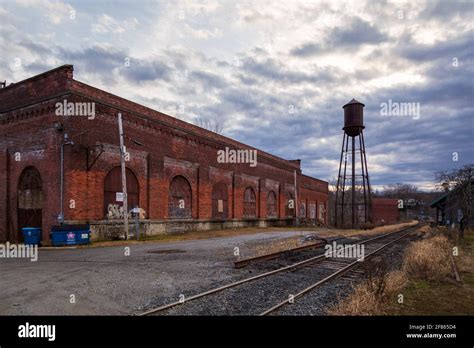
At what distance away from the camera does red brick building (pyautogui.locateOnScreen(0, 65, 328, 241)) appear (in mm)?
18312

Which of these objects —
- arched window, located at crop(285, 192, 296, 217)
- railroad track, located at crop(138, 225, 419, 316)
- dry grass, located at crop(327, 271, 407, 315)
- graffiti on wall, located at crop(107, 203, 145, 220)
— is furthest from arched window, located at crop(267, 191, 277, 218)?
dry grass, located at crop(327, 271, 407, 315)

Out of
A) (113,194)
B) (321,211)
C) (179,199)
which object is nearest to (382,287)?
(113,194)

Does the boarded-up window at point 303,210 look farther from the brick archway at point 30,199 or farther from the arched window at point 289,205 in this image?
the brick archway at point 30,199

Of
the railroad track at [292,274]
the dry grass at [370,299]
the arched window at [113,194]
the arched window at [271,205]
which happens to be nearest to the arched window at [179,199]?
the arched window at [113,194]

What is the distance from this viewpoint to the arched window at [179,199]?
25.3 metres

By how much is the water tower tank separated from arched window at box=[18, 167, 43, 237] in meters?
29.1

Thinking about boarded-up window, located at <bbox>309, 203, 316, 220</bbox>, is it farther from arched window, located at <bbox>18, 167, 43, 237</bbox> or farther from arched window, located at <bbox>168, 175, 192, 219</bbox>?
arched window, located at <bbox>18, 167, 43, 237</bbox>

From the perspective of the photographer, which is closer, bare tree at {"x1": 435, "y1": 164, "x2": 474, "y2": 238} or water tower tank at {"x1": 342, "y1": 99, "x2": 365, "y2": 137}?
bare tree at {"x1": 435, "y1": 164, "x2": 474, "y2": 238}

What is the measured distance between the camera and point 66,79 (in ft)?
60.3

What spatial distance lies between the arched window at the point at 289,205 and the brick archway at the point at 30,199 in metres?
31.2

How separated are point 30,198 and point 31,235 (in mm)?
3660
